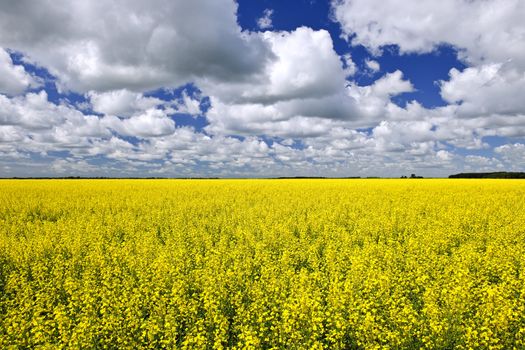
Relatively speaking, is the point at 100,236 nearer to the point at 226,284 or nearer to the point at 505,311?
the point at 226,284

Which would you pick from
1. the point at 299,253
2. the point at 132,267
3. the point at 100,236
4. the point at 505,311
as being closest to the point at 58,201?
the point at 100,236

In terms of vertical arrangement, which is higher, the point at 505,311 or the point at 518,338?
the point at 505,311

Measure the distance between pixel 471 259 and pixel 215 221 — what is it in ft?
32.8

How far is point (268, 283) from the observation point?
7562 millimetres

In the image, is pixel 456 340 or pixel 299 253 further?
pixel 299 253

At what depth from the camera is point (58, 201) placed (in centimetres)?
2211

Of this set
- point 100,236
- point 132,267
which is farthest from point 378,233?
point 100,236

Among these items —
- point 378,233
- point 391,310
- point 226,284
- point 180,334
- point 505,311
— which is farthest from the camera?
point 378,233

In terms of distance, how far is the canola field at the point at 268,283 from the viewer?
5.42 metres

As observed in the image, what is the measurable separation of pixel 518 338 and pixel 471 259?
3624 mm

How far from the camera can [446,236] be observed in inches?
466

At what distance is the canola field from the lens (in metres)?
5.42

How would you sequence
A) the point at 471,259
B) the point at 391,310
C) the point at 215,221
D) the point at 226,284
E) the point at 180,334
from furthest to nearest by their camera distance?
1. the point at 215,221
2. the point at 471,259
3. the point at 226,284
4. the point at 180,334
5. the point at 391,310

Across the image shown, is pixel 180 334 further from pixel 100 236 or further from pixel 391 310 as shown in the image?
pixel 100 236
